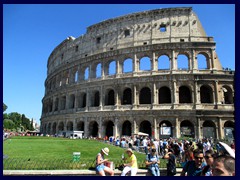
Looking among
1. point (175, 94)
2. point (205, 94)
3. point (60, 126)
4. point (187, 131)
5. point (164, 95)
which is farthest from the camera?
point (60, 126)

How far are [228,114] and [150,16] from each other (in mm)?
16092

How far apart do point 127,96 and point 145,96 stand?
2549mm

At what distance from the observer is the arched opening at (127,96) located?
3050 cm

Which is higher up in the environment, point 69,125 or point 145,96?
point 145,96

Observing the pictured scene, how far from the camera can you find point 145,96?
29.8m

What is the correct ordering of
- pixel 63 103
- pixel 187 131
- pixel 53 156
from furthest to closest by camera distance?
pixel 63 103, pixel 187 131, pixel 53 156

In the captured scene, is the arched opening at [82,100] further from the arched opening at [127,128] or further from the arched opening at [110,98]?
the arched opening at [127,128]

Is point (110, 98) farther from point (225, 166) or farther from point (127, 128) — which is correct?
point (225, 166)

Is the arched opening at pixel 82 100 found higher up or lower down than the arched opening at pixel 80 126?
higher up

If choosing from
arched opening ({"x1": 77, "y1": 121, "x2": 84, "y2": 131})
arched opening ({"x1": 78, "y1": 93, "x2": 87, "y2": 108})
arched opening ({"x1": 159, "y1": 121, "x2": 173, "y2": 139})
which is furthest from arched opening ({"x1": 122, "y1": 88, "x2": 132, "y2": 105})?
arched opening ({"x1": 77, "y1": 121, "x2": 84, "y2": 131})

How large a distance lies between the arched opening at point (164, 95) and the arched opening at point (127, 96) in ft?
13.1

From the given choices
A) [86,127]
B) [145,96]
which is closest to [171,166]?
[145,96]

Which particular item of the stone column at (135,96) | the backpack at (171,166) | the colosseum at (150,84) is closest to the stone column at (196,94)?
the colosseum at (150,84)

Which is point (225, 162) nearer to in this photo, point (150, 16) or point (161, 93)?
point (161, 93)
